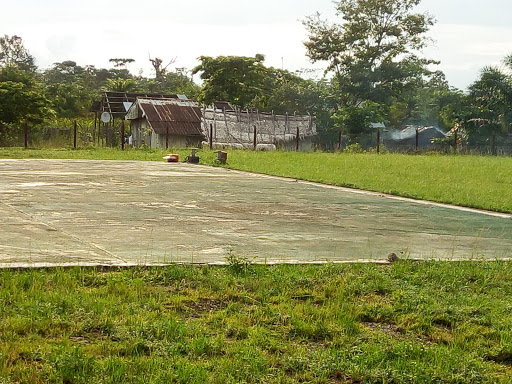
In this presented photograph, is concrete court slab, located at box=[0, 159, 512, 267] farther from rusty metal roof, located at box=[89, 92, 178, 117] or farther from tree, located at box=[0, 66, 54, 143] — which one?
rusty metal roof, located at box=[89, 92, 178, 117]

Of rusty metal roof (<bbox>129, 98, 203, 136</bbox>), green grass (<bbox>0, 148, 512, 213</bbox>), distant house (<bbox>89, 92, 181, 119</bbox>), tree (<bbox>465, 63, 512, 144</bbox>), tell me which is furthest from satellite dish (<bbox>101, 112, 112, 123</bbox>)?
tree (<bbox>465, 63, 512, 144</bbox>)

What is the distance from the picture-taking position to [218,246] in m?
6.14

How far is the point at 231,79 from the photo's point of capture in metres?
45.2

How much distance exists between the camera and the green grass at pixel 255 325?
3.10m

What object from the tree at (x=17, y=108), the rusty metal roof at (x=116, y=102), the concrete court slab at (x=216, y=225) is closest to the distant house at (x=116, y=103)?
the rusty metal roof at (x=116, y=102)

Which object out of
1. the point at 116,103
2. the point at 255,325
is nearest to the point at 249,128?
the point at 116,103

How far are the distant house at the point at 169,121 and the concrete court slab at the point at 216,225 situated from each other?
2325 cm

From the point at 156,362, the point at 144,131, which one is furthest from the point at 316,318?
the point at 144,131

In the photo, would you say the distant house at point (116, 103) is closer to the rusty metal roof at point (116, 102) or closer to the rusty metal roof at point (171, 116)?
the rusty metal roof at point (116, 102)

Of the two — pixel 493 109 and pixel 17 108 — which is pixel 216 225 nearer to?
pixel 17 108

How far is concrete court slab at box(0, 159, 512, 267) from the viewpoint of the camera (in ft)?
18.8

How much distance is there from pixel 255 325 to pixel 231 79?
138 feet

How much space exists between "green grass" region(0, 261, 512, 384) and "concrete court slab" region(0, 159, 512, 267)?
0.65m

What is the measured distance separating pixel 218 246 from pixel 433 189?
24.3 ft
